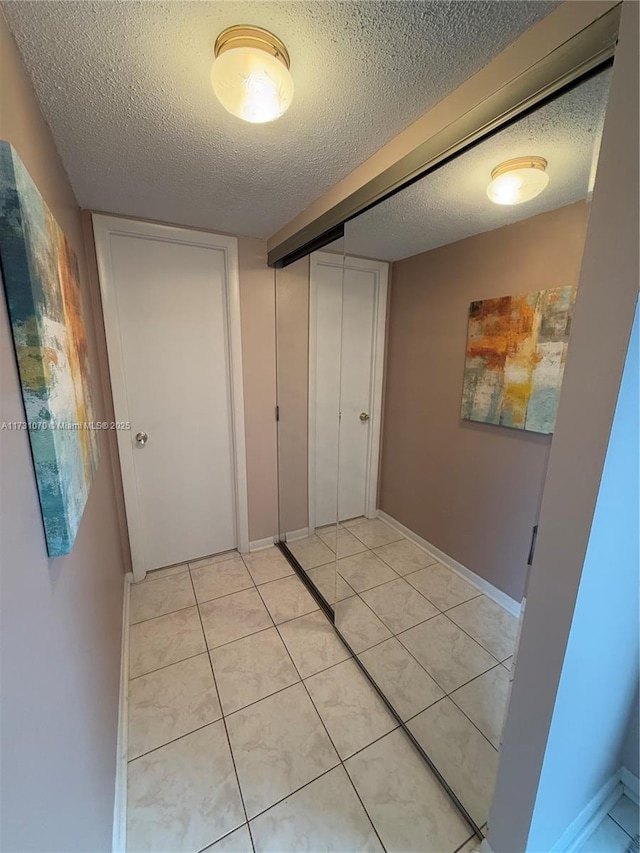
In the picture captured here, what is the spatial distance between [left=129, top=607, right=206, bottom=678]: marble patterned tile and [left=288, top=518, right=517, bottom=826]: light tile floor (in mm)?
791

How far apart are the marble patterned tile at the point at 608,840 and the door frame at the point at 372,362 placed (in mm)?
1865

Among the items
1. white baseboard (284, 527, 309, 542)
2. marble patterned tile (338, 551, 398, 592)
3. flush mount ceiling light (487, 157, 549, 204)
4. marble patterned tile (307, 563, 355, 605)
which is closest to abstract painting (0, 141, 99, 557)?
flush mount ceiling light (487, 157, 549, 204)

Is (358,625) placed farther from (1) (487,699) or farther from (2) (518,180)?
(2) (518,180)

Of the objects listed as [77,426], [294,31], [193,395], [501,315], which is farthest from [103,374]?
[501,315]

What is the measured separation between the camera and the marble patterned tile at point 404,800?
3.55 ft

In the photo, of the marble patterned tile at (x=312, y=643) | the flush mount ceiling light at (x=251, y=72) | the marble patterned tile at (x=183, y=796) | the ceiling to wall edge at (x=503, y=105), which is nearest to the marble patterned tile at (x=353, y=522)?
the marble patterned tile at (x=312, y=643)

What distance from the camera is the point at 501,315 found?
5.50ft

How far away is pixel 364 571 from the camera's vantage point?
2293mm

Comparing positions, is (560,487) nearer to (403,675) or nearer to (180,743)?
(403,675)

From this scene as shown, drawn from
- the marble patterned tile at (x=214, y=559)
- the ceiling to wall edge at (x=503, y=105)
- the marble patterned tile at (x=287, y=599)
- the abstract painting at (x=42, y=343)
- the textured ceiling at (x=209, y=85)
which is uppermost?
the textured ceiling at (x=209, y=85)

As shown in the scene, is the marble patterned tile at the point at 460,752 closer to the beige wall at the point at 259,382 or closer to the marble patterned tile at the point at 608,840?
the marble patterned tile at the point at 608,840

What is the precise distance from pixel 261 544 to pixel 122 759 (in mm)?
1454

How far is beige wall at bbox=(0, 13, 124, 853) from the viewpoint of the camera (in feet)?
1.64

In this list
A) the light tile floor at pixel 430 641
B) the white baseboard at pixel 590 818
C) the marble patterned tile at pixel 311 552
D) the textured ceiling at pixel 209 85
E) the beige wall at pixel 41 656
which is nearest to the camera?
the beige wall at pixel 41 656
